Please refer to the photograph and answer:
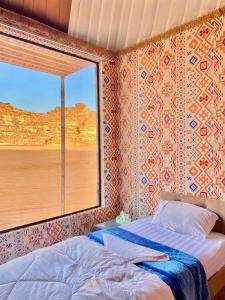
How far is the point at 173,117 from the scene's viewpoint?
2.74 m

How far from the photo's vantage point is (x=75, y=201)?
3936 millimetres

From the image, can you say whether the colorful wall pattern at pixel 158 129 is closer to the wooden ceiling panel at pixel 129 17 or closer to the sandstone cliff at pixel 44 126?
the wooden ceiling panel at pixel 129 17

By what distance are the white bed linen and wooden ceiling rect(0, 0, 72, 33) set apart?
93.2 inches

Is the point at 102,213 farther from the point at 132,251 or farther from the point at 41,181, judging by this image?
the point at 132,251

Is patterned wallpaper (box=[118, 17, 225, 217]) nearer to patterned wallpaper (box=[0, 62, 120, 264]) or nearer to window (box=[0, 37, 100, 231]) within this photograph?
patterned wallpaper (box=[0, 62, 120, 264])

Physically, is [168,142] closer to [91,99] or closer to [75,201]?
[91,99]

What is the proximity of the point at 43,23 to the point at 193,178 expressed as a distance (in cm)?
244

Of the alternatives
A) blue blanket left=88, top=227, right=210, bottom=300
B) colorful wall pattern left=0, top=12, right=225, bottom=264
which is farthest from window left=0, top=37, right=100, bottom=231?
blue blanket left=88, top=227, right=210, bottom=300

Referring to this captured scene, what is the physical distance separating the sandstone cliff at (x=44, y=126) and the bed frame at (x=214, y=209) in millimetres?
1443

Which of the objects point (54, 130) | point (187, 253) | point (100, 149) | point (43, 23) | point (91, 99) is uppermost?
point (43, 23)

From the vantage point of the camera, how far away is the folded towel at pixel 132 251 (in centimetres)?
173

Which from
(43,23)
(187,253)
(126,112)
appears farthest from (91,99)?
(187,253)

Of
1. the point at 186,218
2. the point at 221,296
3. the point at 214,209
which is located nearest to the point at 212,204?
the point at 214,209

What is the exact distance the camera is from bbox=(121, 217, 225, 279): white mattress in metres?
1.85
